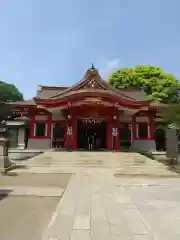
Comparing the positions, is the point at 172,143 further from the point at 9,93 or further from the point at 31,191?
the point at 9,93

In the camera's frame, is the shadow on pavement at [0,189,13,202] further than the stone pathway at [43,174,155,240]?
Yes

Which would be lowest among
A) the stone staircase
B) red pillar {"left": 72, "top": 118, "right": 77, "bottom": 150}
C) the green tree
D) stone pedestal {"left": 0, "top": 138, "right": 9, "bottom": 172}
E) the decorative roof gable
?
the stone staircase

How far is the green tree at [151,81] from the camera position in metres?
32.7

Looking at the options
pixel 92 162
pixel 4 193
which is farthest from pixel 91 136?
pixel 4 193

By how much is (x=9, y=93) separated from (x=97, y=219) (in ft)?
173

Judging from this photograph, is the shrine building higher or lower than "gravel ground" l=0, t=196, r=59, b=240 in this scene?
higher

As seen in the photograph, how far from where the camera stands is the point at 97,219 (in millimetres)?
4574

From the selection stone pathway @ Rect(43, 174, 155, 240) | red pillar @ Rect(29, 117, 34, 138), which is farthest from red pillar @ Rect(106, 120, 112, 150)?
stone pathway @ Rect(43, 174, 155, 240)

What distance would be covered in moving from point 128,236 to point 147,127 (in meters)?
21.4

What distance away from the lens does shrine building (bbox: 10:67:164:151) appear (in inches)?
835

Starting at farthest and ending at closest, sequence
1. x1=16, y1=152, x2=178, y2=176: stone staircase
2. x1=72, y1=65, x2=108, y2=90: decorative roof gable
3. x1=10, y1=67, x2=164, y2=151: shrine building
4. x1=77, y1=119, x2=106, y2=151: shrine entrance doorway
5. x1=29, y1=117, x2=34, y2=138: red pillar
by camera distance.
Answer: x1=77, y1=119, x2=106, y2=151: shrine entrance doorway → x1=72, y1=65, x2=108, y2=90: decorative roof gable → x1=29, y1=117, x2=34, y2=138: red pillar → x1=10, y1=67, x2=164, y2=151: shrine building → x1=16, y1=152, x2=178, y2=176: stone staircase

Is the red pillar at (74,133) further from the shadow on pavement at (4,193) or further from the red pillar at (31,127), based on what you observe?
the shadow on pavement at (4,193)

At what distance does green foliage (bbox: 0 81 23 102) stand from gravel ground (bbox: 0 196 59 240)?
4806 centimetres

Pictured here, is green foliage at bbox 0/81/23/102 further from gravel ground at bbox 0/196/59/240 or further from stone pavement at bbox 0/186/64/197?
gravel ground at bbox 0/196/59/240
